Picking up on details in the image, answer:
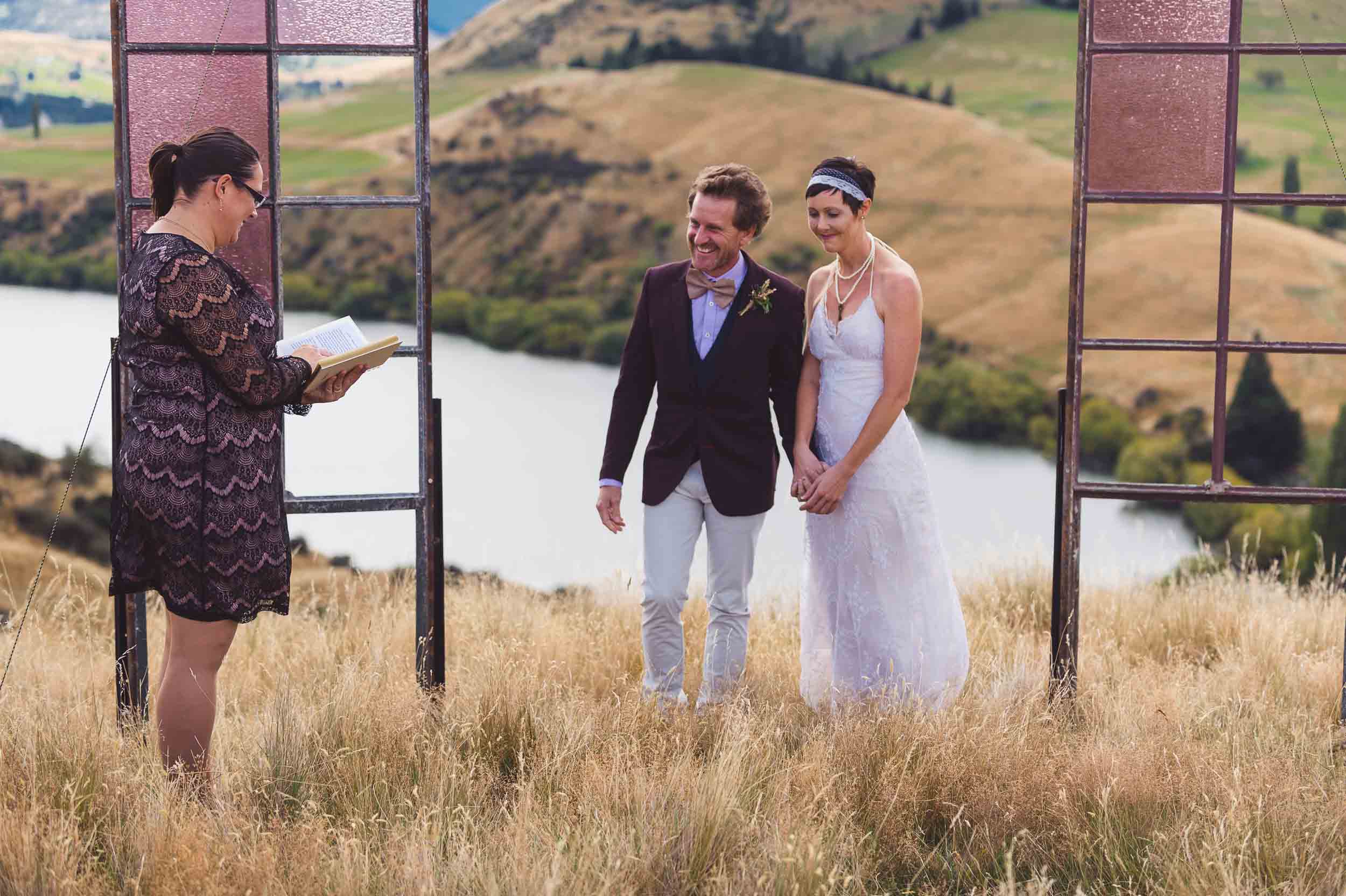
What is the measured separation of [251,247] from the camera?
14.0 feet

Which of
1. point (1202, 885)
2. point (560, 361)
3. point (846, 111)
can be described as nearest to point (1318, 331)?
point (846, 111)

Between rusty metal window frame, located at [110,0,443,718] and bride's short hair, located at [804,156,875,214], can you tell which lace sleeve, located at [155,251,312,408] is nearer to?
rusty metal window frame, located at [110,0,443,718]

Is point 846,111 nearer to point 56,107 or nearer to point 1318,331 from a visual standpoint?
point 1318,331

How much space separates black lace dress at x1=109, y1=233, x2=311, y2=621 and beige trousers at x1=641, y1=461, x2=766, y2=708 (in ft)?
4.06

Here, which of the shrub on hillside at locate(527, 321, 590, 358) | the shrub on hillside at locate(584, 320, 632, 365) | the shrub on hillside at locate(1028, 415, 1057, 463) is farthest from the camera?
the shrub on hillside at locate(527, 321, 590, 358)

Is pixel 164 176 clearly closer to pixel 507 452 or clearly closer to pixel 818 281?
pixel 818 281

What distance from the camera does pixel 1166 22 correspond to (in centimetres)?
427

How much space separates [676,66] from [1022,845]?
56082mm

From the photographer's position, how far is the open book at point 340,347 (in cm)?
331

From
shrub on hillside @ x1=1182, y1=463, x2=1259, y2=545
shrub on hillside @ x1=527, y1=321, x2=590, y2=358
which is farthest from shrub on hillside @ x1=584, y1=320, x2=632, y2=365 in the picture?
shrub on hillside @ x1=1182, y1=463, x2=1259, y2=545

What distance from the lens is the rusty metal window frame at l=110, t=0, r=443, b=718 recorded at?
412 cm

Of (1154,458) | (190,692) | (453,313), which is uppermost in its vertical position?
(453,313)

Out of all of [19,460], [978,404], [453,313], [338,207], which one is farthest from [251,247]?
[453,313]

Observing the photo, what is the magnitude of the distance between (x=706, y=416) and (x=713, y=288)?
40 cm
